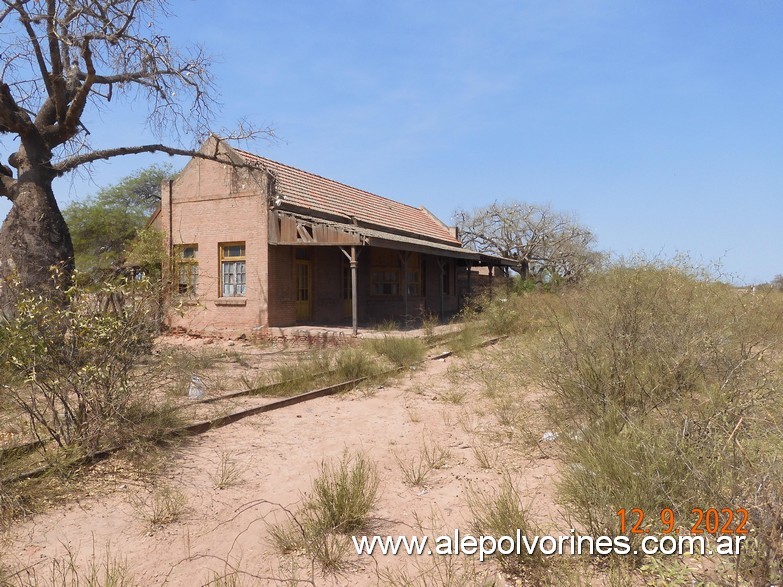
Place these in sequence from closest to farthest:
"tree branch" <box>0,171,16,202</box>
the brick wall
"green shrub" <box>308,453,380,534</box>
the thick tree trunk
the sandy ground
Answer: the sandy ground, "green shrub" <box>308,453,380,534</box>, the thick tree trunk, "tree branch" <box>0,171,16,202</box>, the brick wall

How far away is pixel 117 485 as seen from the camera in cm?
431

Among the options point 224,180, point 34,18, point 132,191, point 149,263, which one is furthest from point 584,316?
point 132,191

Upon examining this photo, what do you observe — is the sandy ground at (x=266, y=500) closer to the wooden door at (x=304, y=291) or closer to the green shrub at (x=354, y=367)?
the green shrub at (x=354, y=367)

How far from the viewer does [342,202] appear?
19.6 metres

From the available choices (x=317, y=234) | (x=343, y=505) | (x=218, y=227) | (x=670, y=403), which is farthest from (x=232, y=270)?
(x=670, y=403)

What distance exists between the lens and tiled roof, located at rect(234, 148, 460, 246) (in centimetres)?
1691

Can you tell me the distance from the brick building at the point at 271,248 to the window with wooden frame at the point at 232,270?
0.03 m

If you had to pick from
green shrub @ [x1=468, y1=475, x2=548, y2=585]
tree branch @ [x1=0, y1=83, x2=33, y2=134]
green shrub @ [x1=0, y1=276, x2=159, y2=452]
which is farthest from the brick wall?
green shrub @ [x1=468, y1=475, x2=548, y2=585]

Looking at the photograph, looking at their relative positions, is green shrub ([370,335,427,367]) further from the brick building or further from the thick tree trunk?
the thick tree trunk

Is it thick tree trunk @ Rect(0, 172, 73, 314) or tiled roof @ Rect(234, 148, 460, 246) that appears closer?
thick tree trunk @ Rect(0, 172, 73, 314)

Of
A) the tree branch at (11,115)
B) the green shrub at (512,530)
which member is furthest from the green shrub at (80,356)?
the tree branch at (11,115)

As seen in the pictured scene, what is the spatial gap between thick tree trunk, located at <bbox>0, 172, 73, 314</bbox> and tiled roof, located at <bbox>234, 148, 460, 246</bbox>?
6.42 m

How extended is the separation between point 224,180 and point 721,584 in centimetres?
1637

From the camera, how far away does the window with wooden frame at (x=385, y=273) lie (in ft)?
63.8
